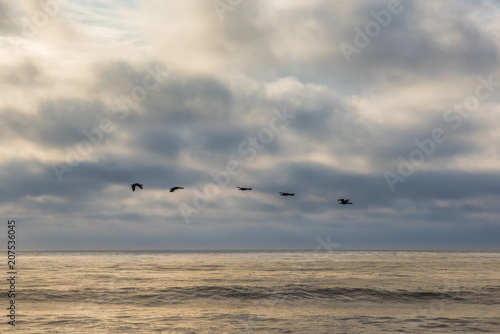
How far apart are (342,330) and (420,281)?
39092 millimetres

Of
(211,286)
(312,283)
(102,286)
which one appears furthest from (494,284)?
(102,286)

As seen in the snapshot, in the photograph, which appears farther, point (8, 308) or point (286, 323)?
point (8, 308)

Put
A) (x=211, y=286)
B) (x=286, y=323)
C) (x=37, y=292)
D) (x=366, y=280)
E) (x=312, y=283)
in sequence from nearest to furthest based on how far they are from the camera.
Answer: (x=286, y=323)
(x=37, y=292)
(x=211, y=286)
(x=312, y=283)
(x=366, y=280)

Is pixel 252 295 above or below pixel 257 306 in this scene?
above

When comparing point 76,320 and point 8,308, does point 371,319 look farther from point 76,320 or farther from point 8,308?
point 8,308

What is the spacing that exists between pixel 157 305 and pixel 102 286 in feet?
62.6

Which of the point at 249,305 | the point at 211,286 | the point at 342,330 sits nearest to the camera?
the point at 342,330

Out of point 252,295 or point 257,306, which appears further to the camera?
point 252,295

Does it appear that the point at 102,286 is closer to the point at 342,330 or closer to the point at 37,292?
the point at 37,292

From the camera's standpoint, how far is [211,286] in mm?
61000

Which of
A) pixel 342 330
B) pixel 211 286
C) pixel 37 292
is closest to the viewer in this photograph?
pixel 342 330

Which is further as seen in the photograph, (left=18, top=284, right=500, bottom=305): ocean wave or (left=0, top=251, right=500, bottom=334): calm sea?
(left=18, top=284, right=500, bottom=305): ocean wave

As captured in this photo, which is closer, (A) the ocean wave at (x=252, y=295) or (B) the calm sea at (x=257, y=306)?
(B) the calm sea at (x=257, y=306)

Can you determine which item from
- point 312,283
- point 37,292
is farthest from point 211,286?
point 37,292
